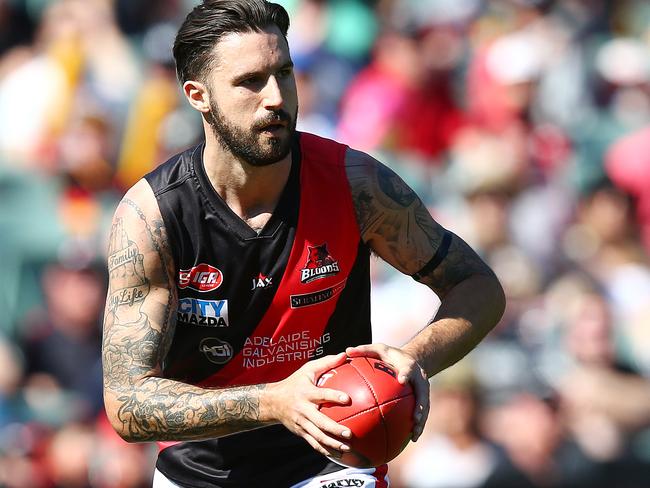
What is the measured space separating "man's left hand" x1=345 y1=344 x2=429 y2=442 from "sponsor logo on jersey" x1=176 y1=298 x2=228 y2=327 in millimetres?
745

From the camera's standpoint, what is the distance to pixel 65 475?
7828mm

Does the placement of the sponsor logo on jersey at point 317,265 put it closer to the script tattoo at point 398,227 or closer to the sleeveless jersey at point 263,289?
the sleeveless jersey at point 263,289

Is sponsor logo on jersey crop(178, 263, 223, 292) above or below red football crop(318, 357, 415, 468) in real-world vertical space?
above

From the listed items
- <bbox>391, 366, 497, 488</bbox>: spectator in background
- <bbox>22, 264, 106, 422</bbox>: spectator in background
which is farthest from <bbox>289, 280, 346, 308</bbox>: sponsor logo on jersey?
<bbox>22, 264, 106, 422</bbox>: spectator in background

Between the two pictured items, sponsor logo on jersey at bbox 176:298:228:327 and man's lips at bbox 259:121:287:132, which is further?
sponsor logo on jersey at bbox 176:298:228:327

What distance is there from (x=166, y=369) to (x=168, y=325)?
Result: 1.33 ft

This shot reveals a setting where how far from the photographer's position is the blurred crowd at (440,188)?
7.62 metres

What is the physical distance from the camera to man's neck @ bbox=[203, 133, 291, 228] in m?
4.59

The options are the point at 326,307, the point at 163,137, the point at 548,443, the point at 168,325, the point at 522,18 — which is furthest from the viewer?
the point at 522,18

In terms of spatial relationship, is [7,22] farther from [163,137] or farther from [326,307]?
[326,307]

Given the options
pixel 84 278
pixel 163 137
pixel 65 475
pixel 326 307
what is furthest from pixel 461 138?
pixel 326 307

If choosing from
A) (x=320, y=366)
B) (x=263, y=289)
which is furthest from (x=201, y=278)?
(x=320, y=366)

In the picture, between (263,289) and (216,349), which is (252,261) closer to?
(263,289)

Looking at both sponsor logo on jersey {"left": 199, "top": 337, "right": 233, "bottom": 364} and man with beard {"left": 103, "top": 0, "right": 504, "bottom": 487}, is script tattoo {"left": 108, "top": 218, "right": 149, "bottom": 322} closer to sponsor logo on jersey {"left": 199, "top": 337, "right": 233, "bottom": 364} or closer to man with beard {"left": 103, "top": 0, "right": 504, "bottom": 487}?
man with beard {"left": 103, "top": 0, "right": 504, "bottom": 487}
